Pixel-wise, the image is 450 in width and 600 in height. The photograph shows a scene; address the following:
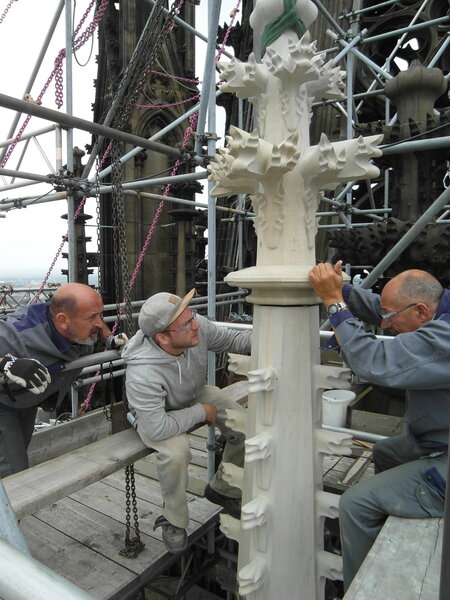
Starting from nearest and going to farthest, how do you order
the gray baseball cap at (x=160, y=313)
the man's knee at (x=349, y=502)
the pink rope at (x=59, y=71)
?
the man's knee at (x=349, y=502)
the gray baseball cap at (x=160, y=313)
the pink rope at (x=59, y=71)

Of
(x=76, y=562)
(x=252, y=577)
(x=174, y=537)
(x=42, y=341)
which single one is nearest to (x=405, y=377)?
(x=252, y=577)

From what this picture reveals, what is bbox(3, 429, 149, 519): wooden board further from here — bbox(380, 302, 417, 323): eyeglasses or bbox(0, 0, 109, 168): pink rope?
bbox(0, 0, 109, 168): pink rope

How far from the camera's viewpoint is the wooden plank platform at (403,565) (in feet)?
4.36

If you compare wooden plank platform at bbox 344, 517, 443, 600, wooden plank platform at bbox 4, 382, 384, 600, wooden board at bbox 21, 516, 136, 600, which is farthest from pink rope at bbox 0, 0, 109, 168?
wooden plank platform at bbox 344, 517, 443, 600

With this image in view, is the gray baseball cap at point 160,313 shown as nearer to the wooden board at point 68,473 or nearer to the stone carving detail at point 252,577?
the wooden board at point 68,473

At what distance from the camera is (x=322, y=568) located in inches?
72.9

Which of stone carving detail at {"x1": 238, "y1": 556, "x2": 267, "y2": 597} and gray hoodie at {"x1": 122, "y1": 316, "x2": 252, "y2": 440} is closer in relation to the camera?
stone carving detail at {"x1": 238, "y1": 556, "x2": 267, "y2": 597}

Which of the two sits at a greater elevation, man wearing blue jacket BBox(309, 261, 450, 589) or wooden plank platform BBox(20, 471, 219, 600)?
man wearing blue jacket BBox(309, 261, 450, 589)

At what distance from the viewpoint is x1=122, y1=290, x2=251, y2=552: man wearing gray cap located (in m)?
2.23

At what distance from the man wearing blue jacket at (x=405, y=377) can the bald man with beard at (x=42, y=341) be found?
132cm

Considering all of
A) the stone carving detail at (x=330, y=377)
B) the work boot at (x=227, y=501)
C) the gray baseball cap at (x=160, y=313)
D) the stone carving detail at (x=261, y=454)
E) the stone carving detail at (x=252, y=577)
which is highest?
the gray baseball cap at (x=160, y=313)

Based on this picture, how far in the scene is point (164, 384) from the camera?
7.61 ft

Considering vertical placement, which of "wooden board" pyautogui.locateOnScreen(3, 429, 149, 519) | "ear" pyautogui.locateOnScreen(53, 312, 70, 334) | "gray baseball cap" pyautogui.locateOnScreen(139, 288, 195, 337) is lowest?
"wooden board" pyautogui.locateOnScreen(3, 429, 149, 519)

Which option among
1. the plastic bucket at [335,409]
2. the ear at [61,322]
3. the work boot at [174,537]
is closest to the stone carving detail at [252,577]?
the work boot at [174,537]
